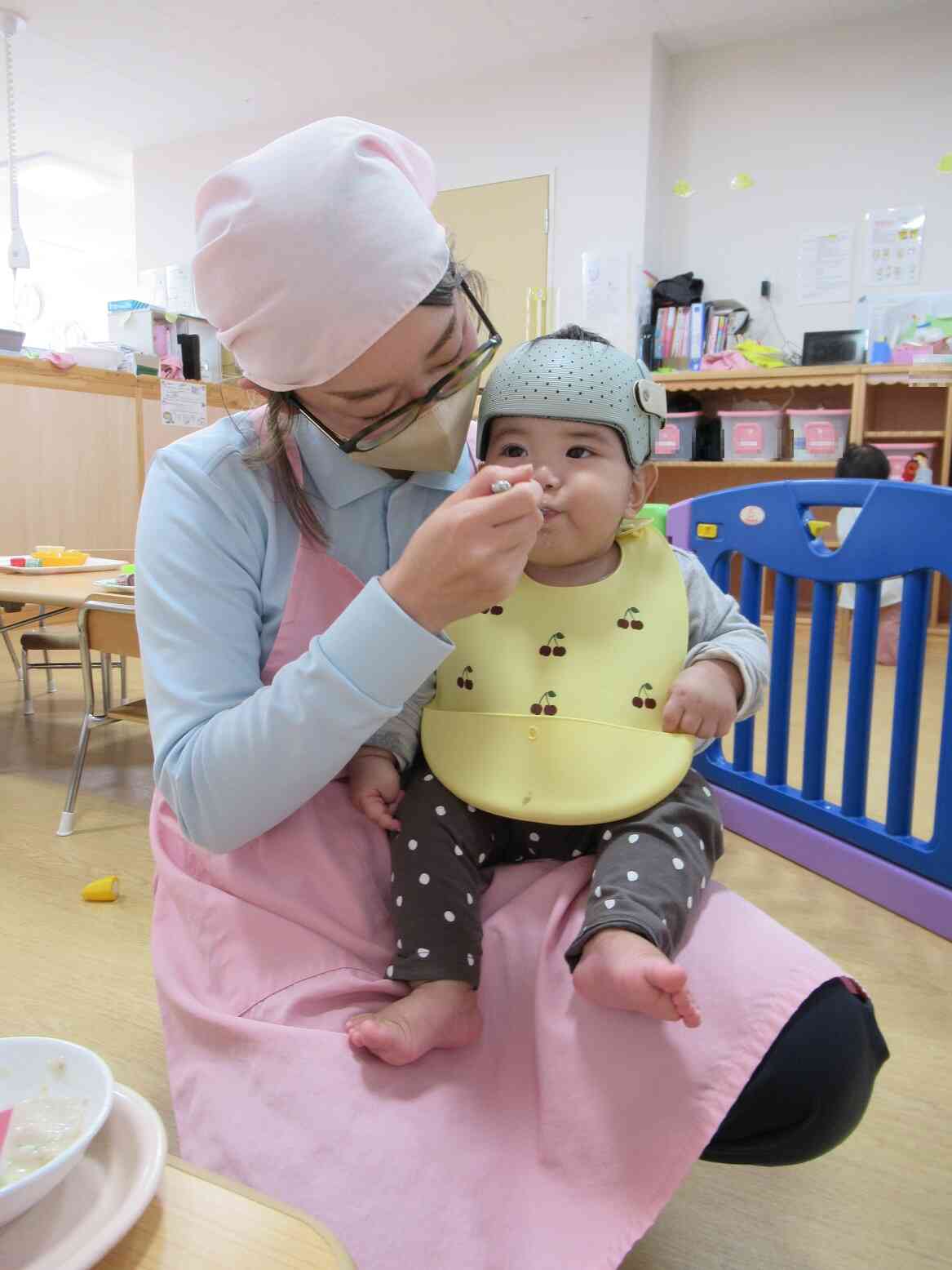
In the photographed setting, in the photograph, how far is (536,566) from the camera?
1.19 m

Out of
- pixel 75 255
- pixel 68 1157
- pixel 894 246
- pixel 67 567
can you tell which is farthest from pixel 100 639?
pixel 75 255

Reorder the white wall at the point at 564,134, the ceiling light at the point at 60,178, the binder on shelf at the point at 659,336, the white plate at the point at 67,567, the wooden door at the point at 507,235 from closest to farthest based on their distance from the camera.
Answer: the white plate at the point at 67,567
the white wall at the point at 564,134
the binder on shelf at the point at 659,336
the wooden door at the point at 507,235
the ceiling light at the point at 60,178

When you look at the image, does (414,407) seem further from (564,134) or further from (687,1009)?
(564,134)

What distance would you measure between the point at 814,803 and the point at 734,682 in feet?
4.21

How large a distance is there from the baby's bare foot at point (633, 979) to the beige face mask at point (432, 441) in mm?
531

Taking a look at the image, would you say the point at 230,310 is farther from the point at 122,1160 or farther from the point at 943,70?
the point at 943,70

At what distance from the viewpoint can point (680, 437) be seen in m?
5.45

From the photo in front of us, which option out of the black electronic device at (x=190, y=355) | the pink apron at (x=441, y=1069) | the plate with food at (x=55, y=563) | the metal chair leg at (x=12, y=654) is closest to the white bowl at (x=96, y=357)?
the black electronic device at (x=190, y=355)

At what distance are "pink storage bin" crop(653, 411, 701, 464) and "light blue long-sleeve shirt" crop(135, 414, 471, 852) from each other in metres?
4.58

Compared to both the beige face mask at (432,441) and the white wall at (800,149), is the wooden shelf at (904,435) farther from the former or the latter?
the beige face mask at (432,441)

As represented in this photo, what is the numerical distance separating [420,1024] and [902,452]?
495 centimetres

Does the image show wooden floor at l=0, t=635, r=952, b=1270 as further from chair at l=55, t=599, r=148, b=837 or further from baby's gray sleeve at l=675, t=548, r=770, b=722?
baby's gray sleeve at l=675, t=548, r=770, b=722

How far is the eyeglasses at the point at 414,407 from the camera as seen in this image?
3.05 ft

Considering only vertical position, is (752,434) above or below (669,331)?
below
